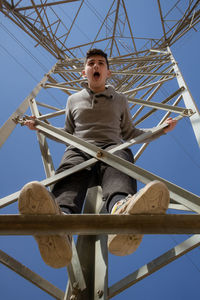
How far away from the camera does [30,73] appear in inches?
1019

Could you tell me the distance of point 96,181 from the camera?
8.59ft

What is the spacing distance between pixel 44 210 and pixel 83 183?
0.99 m

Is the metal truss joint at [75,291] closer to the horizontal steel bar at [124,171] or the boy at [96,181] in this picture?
the boy at [96,181]

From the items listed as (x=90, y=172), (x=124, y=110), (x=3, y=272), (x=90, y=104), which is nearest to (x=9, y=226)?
(x=90, y=172)

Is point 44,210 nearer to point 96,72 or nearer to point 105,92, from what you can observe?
point 105,92

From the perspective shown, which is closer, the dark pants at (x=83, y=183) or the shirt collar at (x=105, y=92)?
the dark pants at (x=83, y=183)

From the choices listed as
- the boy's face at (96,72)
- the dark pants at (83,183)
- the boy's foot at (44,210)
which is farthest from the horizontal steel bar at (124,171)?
the boy's face at (96,72)

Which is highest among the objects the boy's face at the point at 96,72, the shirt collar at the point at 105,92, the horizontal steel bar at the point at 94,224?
the boy's face at the point at 96,72

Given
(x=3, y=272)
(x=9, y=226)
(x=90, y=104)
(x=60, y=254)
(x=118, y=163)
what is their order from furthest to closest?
(x=3, y=272) → (x=90, y=104) → (x=118, y=163) → (x=60, y=254) → (x=9, y=226)

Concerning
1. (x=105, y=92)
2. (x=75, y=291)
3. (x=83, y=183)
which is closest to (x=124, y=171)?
(x=83, y=183)

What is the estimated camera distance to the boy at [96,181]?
1.49 meters

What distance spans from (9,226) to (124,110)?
2329 mm

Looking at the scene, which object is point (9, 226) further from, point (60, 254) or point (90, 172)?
point (90, 172)

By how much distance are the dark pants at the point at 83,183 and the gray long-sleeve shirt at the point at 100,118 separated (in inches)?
10.1
